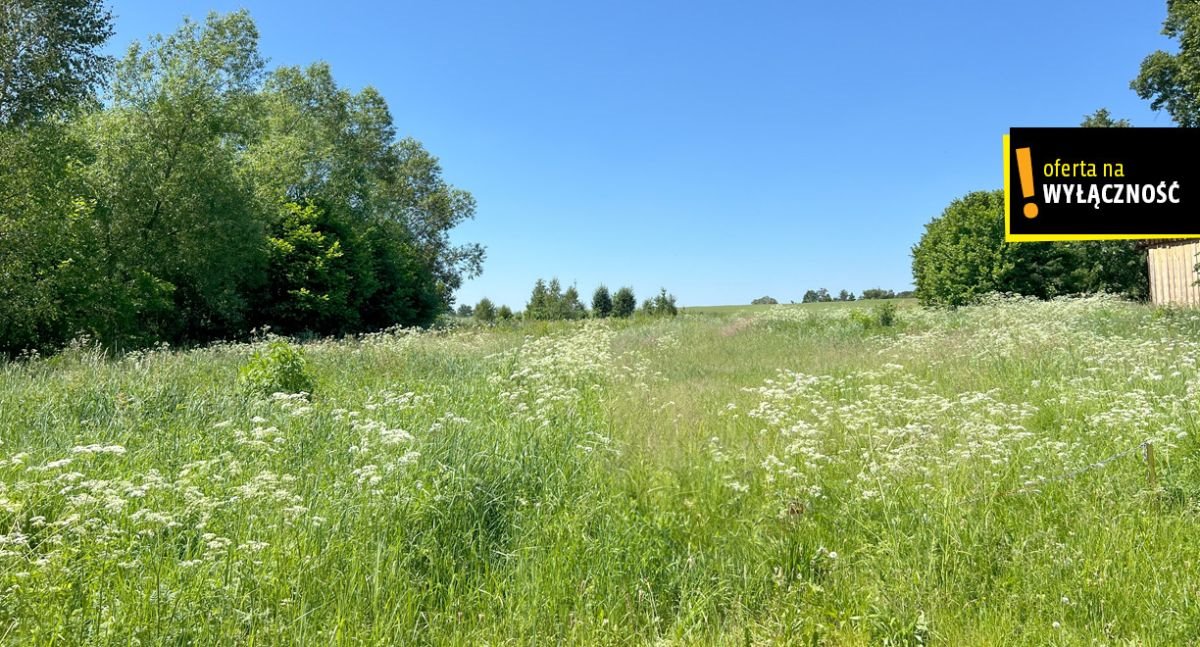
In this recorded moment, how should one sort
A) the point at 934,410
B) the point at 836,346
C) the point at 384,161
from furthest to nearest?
the point at 384,161, the point at 836,346, the point at 934,410

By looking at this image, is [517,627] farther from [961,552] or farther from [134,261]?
[134,261]

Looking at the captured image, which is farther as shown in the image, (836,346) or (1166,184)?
(836,346)

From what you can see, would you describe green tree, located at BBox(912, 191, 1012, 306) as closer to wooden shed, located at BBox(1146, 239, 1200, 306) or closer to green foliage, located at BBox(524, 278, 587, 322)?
wooden shed, located at BBox(1146, 239, 1200, 306)

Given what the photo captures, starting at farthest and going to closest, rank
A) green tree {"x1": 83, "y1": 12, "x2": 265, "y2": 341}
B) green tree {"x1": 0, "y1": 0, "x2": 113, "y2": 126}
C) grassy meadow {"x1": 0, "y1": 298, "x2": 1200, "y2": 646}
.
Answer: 1. green tree {"x1": 83, "y1": 12, "x2": 265, "y2": 341}
2. green tree {"x1": 0, "y1": 0, "x2": 113, "y2": 126}
3. grassy meadow {"x1": 0, "y1": 298, "x2": 1200, "y2": 646}

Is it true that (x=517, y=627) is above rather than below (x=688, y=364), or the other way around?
below

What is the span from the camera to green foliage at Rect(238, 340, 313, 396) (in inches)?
280

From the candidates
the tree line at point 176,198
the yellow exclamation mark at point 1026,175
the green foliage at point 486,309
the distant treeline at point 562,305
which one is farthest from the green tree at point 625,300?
the yellow exclamation mark at point 1026,175

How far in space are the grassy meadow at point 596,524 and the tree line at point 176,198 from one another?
40.6ft

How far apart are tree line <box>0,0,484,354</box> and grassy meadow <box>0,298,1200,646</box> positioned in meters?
12.4

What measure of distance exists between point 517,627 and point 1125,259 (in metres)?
43.2

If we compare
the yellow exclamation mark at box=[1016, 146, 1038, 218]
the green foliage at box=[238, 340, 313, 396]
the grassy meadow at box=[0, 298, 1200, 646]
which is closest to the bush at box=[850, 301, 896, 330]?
the yellow exclamation mark at box=[1016, 146, 1038, 218]

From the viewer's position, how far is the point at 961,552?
3119 millimetres

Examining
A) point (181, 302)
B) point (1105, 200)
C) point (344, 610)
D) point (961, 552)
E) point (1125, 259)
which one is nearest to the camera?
point (344, 610)

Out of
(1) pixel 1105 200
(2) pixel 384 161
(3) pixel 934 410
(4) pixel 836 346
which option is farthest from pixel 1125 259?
(2) pixel 384 161
